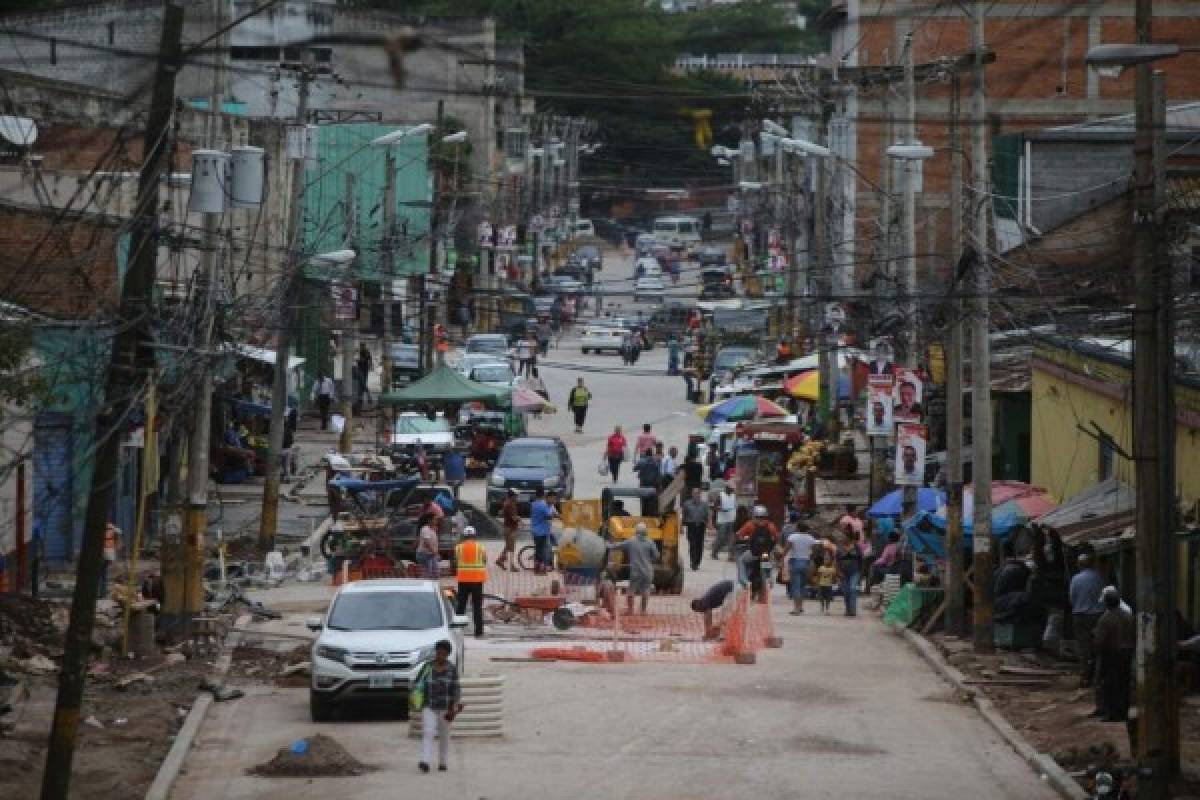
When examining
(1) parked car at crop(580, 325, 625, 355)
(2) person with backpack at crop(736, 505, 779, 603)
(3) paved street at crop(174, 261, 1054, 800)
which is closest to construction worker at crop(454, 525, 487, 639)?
(3) paved street at crop(174, 261, 1054, 800)

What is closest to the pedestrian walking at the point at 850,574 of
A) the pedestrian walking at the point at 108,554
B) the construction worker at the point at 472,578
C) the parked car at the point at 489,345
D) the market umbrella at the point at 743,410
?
the construction worker at the point at 472,578

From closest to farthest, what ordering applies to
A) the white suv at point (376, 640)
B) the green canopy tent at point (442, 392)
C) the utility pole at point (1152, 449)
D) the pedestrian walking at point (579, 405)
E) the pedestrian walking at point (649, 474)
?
the utility pole at point (1152, 449) < the white suv at point (376, 640) < the pedestrian walking at point (649, 474) < the green canopy tent at point (442, 392) < the pedestrian walking at point (579, 405)

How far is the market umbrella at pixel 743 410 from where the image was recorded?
2344 inches

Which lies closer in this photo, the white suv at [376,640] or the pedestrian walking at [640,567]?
the white suv at [376,640]

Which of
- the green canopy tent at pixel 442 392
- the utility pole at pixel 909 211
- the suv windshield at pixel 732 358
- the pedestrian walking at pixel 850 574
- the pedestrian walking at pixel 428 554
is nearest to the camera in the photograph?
the pedestrian walking at pixel 428 554

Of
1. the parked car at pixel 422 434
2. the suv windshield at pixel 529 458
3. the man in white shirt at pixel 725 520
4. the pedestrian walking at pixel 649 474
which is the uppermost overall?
the parked car at pixel 422 434

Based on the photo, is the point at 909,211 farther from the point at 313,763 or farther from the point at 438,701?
the point at 313,763

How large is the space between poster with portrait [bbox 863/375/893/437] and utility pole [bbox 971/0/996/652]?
1017 centimetres

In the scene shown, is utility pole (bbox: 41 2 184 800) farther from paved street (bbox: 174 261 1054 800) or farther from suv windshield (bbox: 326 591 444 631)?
suv windshield (bbox: 326 591 444 631)

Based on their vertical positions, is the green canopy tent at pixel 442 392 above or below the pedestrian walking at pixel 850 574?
above

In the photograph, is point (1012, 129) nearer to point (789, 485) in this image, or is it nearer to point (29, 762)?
point (789, 485)

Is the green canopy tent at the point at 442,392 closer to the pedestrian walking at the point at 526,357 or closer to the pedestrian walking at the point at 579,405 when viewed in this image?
the pedestrian walking at the point at 579,405

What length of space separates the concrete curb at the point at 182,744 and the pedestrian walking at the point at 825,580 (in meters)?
11.2

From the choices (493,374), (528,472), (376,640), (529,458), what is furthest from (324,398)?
(376,640)
